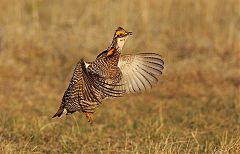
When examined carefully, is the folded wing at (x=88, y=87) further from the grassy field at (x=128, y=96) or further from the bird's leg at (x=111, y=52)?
the grassy field at (x=128, y=96)

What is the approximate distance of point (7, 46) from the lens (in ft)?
31.1

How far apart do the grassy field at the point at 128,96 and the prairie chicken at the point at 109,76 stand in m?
0.54

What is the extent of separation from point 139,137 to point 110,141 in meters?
0.29

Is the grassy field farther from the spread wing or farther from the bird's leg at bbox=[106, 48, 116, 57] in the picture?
the bird's leg at bbox=[106, 48, 116, 57]

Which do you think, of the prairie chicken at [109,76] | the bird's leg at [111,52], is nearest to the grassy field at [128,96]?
the prairie chicken at [109,76]

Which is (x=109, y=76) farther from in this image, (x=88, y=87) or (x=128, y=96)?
(x=128, y=96)

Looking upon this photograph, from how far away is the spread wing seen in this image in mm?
5383

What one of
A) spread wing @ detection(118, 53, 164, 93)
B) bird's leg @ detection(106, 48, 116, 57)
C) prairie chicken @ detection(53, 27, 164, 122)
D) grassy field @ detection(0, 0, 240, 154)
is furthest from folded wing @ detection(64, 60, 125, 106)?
grassy field @ detection(0, 0, 240, 154)

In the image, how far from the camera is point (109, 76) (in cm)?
505

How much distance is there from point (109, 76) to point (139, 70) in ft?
1.63

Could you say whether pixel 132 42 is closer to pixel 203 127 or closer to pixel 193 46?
pixel 193 46

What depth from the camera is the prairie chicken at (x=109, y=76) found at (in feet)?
15.8

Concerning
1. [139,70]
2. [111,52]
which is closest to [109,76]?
[111,52]

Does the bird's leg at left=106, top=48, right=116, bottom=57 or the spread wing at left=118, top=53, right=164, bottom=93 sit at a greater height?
the bird's leg at left=106, top=48, right=116, bottom=57
